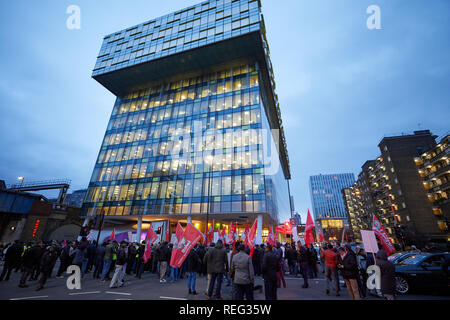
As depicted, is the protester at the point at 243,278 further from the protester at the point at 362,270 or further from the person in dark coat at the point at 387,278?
the protester at the point at 362,270

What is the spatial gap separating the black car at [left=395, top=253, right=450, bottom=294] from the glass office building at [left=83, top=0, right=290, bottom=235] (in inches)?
725

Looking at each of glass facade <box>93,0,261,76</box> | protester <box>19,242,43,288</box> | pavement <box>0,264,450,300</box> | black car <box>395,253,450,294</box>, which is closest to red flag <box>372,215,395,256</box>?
black car <box>395,253,450,294</box>

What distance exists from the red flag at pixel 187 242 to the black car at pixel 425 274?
30.7 feet

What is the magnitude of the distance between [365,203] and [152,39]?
9015 cm

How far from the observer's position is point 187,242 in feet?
31.1

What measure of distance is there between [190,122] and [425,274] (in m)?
33.9

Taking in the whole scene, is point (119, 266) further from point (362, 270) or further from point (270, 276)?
point (362, 270)

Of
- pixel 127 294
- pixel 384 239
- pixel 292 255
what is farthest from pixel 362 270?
pixel 127 294

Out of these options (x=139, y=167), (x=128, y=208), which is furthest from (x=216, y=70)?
(x=128, y=208)

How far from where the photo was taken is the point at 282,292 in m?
9.38

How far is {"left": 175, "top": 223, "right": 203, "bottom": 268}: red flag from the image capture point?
9383 millimetres

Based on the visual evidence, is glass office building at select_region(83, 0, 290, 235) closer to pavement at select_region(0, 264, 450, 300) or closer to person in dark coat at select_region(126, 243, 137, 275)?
person in dark coat at select_region(126, 243, 137, 275)

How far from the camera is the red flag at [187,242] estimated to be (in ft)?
30.8

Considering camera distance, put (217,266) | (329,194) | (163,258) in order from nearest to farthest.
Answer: (217,266) → (163,258) → (329,194)
